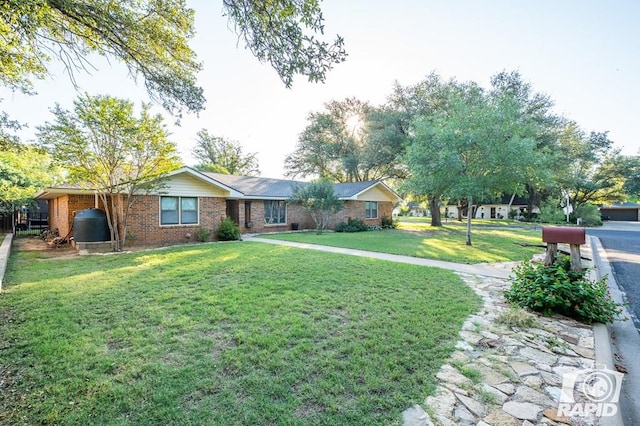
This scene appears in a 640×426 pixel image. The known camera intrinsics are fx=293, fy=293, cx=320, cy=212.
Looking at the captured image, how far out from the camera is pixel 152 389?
258 cm

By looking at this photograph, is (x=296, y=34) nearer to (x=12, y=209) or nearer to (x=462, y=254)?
(x=462, y=254)

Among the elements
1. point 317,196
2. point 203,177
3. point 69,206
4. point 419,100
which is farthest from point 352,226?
point 69,206

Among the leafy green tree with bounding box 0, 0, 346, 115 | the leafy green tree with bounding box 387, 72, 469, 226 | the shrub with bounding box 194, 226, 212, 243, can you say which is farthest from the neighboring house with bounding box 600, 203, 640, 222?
the leafy green tree with bounding box 0, 0, 346, 115

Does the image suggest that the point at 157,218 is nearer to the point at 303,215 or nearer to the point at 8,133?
the point at 8,133

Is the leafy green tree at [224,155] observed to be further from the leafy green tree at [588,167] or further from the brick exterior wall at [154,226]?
the leafy green tree at [588,167]

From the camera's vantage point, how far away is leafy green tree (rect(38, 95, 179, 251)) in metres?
9.19

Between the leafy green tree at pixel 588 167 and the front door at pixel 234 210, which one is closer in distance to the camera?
the front door at pixel 234 210

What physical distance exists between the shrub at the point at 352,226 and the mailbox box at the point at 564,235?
47.8ft

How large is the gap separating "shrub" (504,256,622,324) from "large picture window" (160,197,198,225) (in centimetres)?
1271

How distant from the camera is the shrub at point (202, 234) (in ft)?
44.1

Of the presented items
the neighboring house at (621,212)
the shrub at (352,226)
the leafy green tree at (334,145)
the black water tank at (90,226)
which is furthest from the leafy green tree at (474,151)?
the neighboring house at (621,212)

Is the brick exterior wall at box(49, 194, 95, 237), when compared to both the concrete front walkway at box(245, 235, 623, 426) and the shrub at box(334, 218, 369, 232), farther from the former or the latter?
the concrete front walkway at box(245, 235, 623, 426)

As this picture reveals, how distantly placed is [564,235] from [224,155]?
A: 38.7 m

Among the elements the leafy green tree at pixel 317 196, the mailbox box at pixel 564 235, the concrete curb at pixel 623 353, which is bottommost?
the concrete curb at pixel 623 353
